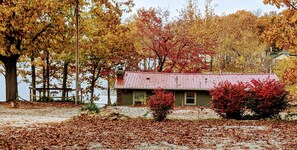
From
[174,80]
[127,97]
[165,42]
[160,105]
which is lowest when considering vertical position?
[127,97]

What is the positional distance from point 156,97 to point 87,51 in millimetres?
16107

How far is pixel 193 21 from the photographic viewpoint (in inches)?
1818

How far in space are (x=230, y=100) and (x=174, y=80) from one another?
14.3m

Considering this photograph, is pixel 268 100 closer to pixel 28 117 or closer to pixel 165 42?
pixel 28 117

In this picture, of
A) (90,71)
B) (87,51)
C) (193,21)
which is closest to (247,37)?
(193,21)

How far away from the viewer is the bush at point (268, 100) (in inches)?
→ 680

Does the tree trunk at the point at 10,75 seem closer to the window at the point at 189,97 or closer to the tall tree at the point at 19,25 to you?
the tall tree at the point at 19,25

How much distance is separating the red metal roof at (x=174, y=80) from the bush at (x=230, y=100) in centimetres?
1262

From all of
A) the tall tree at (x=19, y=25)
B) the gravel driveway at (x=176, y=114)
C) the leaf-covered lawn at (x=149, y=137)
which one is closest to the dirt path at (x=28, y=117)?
the leaf-covered lawn at (x=149, y=137)

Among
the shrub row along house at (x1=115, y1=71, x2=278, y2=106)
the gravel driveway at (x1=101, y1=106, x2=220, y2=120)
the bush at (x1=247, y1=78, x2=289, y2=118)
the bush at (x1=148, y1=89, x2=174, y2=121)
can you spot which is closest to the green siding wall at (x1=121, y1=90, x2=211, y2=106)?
the shrub row along house at (x1=115, y1=71, x2=278, y2=106)

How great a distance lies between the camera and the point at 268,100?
17281 mm

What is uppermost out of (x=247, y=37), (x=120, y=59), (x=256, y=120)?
(x=247, y=37)

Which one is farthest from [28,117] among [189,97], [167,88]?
A: [189,97]

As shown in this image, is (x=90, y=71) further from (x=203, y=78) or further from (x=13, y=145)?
(x=13, y=145)
